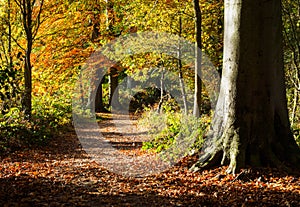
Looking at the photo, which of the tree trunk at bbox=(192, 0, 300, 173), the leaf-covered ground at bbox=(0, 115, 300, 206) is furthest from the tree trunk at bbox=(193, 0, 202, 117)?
the tree trunk at bbox=(192, 0, 300, 173)

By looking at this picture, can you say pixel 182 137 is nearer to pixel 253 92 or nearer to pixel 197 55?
pixel 253 92

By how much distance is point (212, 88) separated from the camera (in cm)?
1500

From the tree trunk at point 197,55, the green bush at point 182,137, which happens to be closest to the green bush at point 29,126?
the green bush at point 182,137

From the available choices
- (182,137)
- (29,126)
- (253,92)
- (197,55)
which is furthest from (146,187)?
(29,126)

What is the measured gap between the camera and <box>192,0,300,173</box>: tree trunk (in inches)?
234

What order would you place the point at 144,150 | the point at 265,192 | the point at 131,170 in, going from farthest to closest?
the point at 144,150, the point at 131,170, the point at 265,192

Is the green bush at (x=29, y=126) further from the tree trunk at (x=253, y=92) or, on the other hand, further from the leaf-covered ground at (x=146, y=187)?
the tree trunk at (x=253, y=92)

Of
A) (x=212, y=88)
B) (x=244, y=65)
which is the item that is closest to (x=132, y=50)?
(x=212, y=88)

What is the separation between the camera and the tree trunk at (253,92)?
594 centimetres

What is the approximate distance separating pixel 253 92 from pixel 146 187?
2.54 meters

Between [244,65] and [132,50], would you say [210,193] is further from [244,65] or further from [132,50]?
[132,50]

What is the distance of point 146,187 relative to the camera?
19.8ft

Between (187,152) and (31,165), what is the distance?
11.8 ft

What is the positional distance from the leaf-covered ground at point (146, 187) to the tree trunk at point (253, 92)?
38 cm
